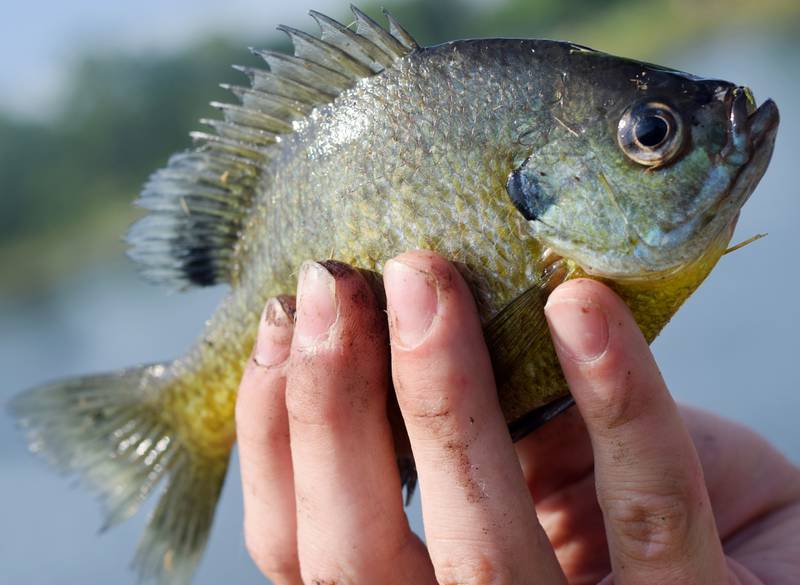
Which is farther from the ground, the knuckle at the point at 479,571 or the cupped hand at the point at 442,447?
the cupped hand at the point at 442,447

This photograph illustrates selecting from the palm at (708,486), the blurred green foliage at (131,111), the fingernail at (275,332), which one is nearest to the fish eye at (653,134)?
the fingernail at (275,332)

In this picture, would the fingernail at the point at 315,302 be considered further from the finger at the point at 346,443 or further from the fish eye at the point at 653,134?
the fish eye at the point at 653,134

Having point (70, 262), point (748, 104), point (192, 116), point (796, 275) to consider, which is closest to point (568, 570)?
point (748, 104)

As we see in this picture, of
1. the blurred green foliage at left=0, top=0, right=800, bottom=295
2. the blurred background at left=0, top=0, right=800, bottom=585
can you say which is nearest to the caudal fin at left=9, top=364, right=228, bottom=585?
the blurred background at left=0, top=0, right=800, bottom=585

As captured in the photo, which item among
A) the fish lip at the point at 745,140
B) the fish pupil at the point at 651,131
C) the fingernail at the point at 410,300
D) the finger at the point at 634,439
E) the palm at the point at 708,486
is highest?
the fish pupil at the point at 651,131

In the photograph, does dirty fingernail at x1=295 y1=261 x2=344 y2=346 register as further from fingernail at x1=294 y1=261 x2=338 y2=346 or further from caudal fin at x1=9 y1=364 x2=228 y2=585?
caudal fin at x1=9 y1=364 x2=228 y2=585

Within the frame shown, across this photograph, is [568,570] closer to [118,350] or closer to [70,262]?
[118,350]
